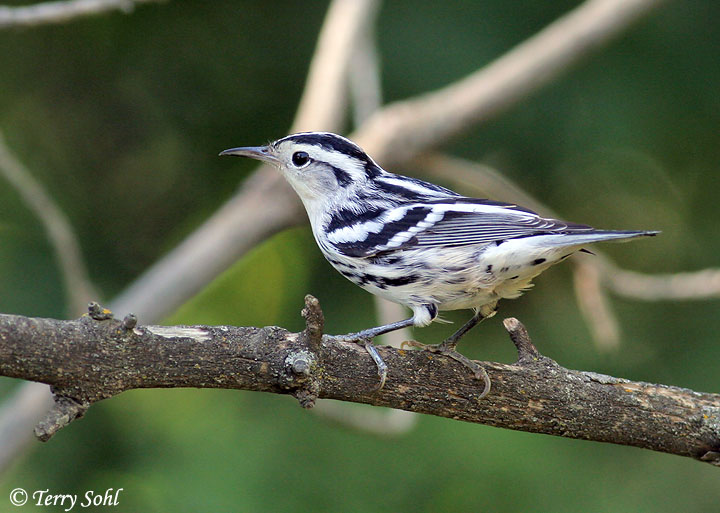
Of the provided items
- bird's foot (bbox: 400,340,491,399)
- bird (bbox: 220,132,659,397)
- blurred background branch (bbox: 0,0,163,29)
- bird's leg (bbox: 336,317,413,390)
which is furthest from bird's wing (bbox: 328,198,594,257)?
blurred background branch (bbox: 0,0,163,29)

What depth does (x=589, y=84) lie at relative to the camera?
5.58 meters

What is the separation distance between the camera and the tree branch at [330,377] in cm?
225

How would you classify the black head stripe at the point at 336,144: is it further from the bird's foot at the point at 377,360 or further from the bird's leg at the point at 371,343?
the bird's foot at the point at 377,360

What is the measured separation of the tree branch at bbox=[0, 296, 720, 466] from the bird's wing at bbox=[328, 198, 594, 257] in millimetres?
369

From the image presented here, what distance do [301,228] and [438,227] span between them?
2.53 m

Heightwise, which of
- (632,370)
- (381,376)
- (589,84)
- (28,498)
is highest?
(589,84)

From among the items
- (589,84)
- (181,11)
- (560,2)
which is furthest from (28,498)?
(560,2)

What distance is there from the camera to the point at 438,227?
10.6 feet

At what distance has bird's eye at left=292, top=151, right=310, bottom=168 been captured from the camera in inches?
146

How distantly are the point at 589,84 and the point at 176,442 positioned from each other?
11.7 feet

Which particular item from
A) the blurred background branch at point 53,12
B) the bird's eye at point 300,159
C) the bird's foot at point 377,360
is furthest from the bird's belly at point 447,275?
the blurred background branch at point 53,12

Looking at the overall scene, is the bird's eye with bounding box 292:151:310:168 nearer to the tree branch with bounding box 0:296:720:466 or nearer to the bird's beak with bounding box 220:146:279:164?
the bird's beak with bounding box 220:146:279:164

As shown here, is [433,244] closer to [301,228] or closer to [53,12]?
[53,12]

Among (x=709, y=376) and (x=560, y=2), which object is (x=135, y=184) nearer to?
(x=560, y=2)
